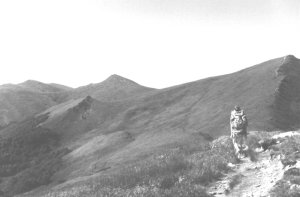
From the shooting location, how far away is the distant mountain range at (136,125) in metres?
63.8

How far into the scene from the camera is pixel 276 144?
97.9 ft

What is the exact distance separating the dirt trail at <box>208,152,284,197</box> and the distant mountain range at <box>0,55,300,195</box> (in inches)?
923

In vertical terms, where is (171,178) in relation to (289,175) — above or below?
above

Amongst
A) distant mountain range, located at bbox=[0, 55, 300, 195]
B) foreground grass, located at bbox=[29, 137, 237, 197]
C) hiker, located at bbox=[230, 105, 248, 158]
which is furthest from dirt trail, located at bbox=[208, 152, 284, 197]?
distant mountain range, located at bbox=[0, 55, 300, 195]

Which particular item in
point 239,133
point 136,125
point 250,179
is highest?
point 136,125

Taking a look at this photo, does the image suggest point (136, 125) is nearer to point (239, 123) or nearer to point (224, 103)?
point (224, 103)

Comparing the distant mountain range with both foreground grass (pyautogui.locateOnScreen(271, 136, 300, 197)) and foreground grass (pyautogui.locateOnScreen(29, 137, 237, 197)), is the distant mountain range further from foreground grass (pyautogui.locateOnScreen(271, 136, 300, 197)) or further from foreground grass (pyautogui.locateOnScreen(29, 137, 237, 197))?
foreground grass (pyautogui.locateOnScreen(271, 136, 300, 197))

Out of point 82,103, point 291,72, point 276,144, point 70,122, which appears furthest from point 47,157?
point 276,144

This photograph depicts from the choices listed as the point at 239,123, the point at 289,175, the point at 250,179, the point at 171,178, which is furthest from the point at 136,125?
the point at 289,175

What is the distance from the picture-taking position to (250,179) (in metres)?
24.8

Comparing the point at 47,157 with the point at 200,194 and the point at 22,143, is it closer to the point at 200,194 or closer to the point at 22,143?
the point at 22,143

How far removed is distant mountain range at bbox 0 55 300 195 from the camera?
63.8 metres

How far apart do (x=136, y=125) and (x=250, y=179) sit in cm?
7598

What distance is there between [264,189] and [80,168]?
174 ft
